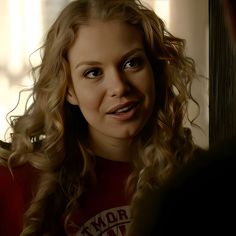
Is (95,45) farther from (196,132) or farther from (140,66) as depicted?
(196,132)

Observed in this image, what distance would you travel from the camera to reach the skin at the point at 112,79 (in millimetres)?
900

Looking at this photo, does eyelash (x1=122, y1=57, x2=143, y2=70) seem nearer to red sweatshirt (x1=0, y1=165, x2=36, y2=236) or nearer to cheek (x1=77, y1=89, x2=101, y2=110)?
cheek (x1=77, y1=89, x2=101, y2=110)

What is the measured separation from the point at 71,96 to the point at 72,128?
0.21 feet

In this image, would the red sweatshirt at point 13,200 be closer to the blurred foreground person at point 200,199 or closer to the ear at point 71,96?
the ear at point 71,96

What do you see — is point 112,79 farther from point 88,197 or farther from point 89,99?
point 88,197

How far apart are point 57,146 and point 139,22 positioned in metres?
0.27

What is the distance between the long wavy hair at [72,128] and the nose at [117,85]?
90 millimetres

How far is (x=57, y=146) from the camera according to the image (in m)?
0.97

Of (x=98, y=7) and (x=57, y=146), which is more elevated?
(x=98, y=7)

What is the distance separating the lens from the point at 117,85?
90cm

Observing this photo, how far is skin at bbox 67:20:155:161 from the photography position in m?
0.90

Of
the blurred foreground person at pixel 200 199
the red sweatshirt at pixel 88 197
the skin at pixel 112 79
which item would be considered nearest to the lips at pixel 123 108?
the skin at pixel 112 79

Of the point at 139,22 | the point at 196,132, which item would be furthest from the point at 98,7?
the point at 196,132

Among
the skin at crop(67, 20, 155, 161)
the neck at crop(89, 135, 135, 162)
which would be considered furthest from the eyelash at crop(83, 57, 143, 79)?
the neck at crop(89, 135, 135, 162)
